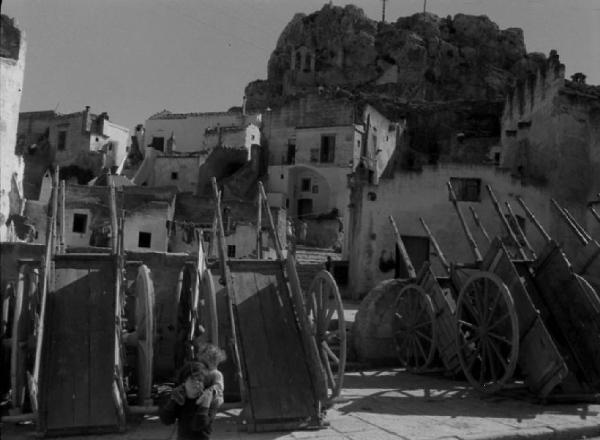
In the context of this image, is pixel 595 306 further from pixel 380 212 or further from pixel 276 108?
pixel 276 108

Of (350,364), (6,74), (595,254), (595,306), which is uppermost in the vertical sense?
(6,74)

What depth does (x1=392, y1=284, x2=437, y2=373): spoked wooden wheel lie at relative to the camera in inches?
369

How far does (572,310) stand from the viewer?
26.1 ft

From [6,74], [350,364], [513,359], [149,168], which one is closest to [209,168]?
[149,168]

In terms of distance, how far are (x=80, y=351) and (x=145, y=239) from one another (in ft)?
85.2

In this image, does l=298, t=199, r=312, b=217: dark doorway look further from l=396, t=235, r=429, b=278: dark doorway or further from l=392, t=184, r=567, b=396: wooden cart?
l=392, t=184, r=567, b=396: wooden cart

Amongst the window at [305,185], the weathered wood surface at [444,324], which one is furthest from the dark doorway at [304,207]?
the weathered wood surface at [444,324]

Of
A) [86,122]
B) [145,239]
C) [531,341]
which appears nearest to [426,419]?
[531,341]

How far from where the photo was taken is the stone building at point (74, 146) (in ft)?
162

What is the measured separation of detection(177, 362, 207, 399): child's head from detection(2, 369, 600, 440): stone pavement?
127 centimetres

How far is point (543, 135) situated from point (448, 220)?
4.64m

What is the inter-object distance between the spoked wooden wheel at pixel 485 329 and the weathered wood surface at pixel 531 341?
0.58 feet

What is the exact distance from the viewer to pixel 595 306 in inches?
299

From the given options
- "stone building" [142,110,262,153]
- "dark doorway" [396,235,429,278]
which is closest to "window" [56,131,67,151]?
"stone building" [142,110,262,153]
